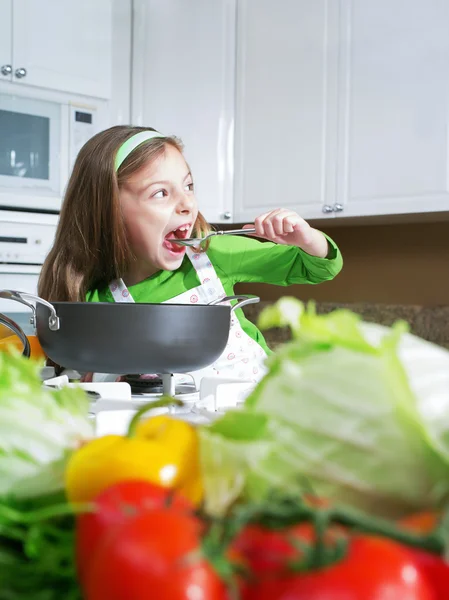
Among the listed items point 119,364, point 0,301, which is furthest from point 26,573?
point 0,301

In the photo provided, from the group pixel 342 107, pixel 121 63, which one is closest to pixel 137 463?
pixel 342 107

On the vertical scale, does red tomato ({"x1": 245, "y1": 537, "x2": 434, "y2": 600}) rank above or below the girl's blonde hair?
below

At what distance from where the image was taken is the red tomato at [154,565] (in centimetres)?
20

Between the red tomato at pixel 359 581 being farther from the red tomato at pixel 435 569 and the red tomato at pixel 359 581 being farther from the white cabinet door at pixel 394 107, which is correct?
the white cabinet door at pixel 394 107

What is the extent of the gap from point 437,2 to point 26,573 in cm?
228

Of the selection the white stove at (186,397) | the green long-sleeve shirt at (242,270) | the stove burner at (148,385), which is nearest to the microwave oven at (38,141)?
the green long-sleeve shirt at (242,270)

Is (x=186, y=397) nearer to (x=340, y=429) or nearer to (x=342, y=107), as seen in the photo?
(x=340, y=429)

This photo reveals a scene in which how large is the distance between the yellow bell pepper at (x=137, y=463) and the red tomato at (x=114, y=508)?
17 mm

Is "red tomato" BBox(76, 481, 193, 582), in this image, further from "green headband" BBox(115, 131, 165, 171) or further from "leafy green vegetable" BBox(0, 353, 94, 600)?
"green headband" BBox(115, 131, 165, 171)

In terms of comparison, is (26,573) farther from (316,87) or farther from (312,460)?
(316,87)

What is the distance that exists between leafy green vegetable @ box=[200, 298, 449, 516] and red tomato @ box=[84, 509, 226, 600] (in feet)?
0.15

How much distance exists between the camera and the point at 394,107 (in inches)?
90.7

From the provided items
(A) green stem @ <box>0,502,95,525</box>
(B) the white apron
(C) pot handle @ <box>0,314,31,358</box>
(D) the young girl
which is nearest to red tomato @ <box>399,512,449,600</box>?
(A) green stem @ <box>0,502,95,525</box>

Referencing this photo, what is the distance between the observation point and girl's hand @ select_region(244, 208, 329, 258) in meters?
1.43
